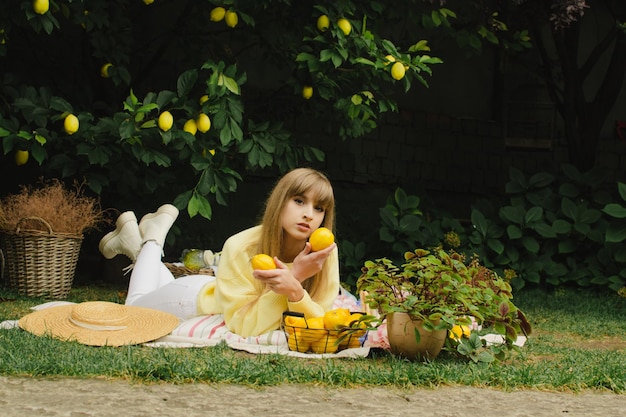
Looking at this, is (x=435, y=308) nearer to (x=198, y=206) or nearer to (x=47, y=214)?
(x=198, y=206)

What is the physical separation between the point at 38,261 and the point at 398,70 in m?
2.42

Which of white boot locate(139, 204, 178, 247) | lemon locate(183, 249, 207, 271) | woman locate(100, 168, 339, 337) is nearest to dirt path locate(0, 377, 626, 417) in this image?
woman locate(100, 168, 339, 337)

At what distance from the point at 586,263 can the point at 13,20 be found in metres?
4.65

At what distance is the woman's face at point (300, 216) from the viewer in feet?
11.6

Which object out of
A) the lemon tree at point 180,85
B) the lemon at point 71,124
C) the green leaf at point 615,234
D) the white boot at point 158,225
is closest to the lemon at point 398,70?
the lemon tree at point 180,85

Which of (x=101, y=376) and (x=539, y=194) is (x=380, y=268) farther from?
(x=539, y=194)

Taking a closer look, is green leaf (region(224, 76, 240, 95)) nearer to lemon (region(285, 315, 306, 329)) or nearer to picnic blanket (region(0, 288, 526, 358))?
picnic blanket (region(0, 288, 526, 358))

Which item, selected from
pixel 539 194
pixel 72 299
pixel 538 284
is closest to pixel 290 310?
pixel 72 299

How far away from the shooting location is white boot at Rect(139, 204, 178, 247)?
484cm

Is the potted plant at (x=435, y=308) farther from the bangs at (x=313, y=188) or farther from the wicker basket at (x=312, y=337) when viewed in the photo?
the bangs at (x=313, y=188)

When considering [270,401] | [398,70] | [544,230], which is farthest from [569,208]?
[270,401]

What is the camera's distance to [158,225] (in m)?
4.86

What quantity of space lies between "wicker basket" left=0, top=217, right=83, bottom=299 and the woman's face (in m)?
2.11

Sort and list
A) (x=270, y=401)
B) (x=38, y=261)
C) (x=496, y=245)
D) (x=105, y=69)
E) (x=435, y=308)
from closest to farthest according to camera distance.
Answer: (x=270, y=401), (x=435, y=308), (x=38, y=261), (x=105, y=69), (x=496, y=245)
